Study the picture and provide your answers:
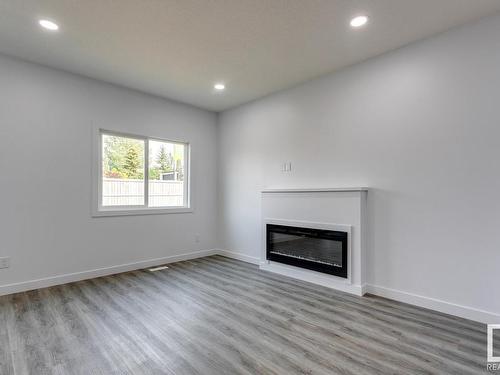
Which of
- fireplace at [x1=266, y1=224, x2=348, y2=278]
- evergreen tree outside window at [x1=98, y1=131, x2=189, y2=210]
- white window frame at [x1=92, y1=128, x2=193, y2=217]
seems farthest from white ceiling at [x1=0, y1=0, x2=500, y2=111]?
fireplace at [x1=266, y1=224, x2=348, y2=278]

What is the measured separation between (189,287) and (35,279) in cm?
190

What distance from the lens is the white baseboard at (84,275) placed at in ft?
10.5

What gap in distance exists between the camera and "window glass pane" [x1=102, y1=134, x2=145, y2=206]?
13.2ft

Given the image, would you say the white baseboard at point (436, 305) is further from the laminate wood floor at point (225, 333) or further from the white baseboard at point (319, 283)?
the laminate wood floor at point (225, 333)

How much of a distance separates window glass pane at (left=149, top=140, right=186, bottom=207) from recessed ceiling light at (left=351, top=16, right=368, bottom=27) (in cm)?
339

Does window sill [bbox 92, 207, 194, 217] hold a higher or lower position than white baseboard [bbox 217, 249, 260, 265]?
Result: higher

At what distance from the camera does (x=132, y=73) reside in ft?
11.9

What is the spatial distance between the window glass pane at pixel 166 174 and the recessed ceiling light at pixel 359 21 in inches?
133

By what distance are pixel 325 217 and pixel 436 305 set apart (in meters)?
1.44

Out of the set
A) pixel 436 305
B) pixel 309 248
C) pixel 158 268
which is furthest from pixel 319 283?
pixel 158 268

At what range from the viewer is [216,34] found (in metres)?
2.73

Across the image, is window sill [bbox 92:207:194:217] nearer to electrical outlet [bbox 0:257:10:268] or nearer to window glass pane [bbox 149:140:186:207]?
window glass pane [bbox 149:140:186:207]

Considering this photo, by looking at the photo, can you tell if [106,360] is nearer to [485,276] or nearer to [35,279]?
[35,279]

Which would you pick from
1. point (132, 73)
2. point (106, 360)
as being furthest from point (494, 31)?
point (106, 360)
